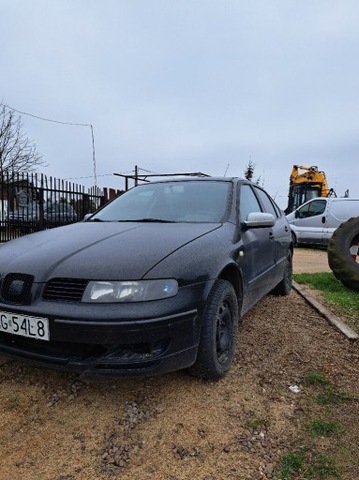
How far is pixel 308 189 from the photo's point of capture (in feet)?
55.5

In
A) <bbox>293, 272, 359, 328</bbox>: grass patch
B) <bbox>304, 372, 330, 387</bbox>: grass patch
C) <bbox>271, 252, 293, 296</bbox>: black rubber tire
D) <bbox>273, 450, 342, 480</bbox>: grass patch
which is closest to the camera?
<bbox>273, 450, 342, 480</bbox>: grass patch

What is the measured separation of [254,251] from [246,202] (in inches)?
21.5

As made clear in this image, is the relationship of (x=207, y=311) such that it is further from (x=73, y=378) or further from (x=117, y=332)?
(x=73, y=378)

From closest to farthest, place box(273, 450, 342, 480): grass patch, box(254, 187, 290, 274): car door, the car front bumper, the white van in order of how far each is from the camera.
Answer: box(273, 450, 342, 480): grass patch, the car front bumper, box(254, 187, 290, 274): car door, the white van

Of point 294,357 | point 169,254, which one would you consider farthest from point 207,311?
point 294,357

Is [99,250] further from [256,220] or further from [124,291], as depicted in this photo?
[256,220]

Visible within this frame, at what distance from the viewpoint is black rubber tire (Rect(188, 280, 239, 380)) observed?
94.3 inches

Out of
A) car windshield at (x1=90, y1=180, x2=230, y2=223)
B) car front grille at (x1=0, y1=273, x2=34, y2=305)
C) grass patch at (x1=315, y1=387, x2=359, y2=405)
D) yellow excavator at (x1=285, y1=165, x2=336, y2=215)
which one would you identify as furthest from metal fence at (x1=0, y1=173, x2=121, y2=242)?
yellow excavator at (x1=285, y1=165, x2=336, y2=215)

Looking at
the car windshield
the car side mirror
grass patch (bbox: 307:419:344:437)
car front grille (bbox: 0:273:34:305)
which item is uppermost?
the car windshield

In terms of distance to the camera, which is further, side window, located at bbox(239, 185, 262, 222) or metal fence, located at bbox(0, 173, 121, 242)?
metal fence, located at bbox(0, 173, 121, 242)

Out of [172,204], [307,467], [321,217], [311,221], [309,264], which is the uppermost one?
[172,204]

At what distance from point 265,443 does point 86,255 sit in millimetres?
1471

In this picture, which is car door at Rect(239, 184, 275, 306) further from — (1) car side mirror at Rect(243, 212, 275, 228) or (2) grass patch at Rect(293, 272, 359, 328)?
(2) grass patch at Rect(293, 272, 359, 328)

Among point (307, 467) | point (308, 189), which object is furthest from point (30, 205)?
point (308, 189)
